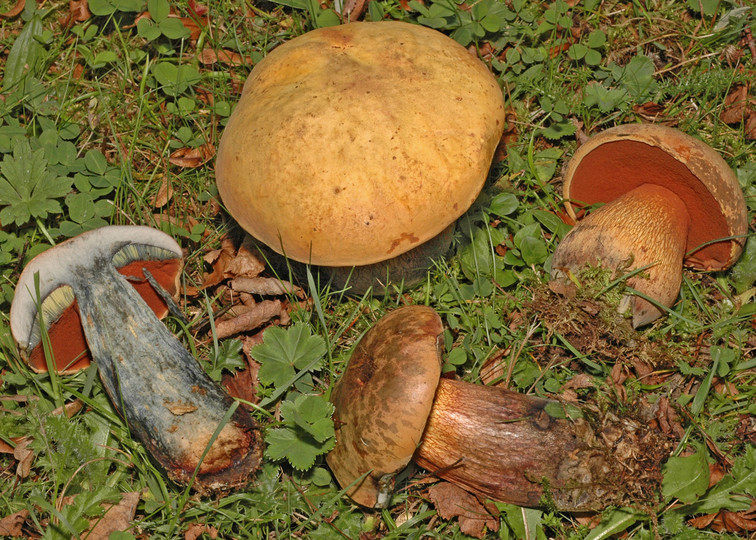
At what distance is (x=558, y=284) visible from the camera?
2.83m

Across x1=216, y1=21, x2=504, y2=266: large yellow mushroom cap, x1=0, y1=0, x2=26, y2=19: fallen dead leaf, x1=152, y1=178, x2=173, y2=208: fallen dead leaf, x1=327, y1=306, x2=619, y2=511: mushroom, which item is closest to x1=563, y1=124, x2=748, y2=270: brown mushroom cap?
x1=216, y1=21, x2=504, y2=266: large yellow mushroom cap

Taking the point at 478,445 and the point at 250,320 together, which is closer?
the point at 478,445

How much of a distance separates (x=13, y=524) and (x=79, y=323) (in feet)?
2.64

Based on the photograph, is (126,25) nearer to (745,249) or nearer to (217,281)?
(217,281)

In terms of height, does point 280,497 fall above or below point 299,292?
below

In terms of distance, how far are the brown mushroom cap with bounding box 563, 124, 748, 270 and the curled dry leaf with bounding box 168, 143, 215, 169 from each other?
1.73m

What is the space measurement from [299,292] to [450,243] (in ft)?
2.38

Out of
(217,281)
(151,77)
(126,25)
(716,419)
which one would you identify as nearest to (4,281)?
(217,281)

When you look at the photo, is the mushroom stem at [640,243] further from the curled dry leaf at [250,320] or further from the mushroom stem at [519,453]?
the curled dry leaf at [250,320]

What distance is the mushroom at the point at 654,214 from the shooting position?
8.59ft

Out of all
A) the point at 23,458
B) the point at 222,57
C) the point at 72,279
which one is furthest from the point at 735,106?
the point at 23,458

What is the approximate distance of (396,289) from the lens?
9.93 feet

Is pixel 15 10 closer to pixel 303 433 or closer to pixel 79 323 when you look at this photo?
pixel 79 323

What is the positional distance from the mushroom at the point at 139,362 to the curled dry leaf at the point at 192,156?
805 millimetres
